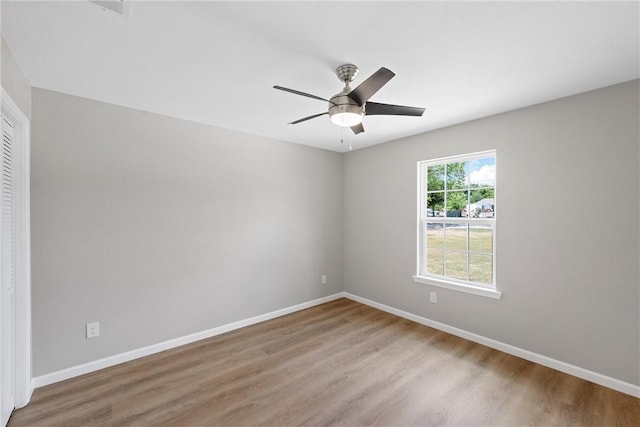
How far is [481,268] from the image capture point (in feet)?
10.2

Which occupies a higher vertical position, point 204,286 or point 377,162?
point 377,162

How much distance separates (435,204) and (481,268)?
3.02 ft

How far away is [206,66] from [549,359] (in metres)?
3.80

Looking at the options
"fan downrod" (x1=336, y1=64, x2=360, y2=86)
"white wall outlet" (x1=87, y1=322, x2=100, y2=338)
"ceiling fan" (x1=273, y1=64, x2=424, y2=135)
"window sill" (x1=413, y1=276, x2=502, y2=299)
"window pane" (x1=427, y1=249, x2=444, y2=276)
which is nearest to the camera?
"ceiling fan" (x1=273, y1=64, x2=424, y2=135)

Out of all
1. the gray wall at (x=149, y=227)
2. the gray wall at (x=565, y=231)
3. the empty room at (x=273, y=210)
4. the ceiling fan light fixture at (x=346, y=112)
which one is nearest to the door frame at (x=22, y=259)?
the empty room at (x=273, y=210)

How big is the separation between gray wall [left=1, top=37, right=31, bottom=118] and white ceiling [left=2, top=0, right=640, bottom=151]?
0.06 meters

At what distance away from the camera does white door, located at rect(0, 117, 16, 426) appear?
1.77 metres

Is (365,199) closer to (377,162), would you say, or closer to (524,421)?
(377,162)

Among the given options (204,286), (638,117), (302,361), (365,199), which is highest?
(638,117)

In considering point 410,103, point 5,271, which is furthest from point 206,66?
point 5,271

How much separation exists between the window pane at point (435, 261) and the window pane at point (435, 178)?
81cm

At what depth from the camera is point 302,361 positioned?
2662 mm

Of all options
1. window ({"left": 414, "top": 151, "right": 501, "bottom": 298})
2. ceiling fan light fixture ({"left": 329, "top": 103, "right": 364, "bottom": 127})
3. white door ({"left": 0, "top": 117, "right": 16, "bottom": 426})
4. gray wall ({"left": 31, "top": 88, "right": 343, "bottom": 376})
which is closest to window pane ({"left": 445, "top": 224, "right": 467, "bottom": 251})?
window ({"left": 414, "top": 151, "right": 501, "bottom": 298})

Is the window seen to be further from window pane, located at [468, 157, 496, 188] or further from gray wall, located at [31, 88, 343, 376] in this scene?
gray wall, located at [31, 88, 343, 376]
